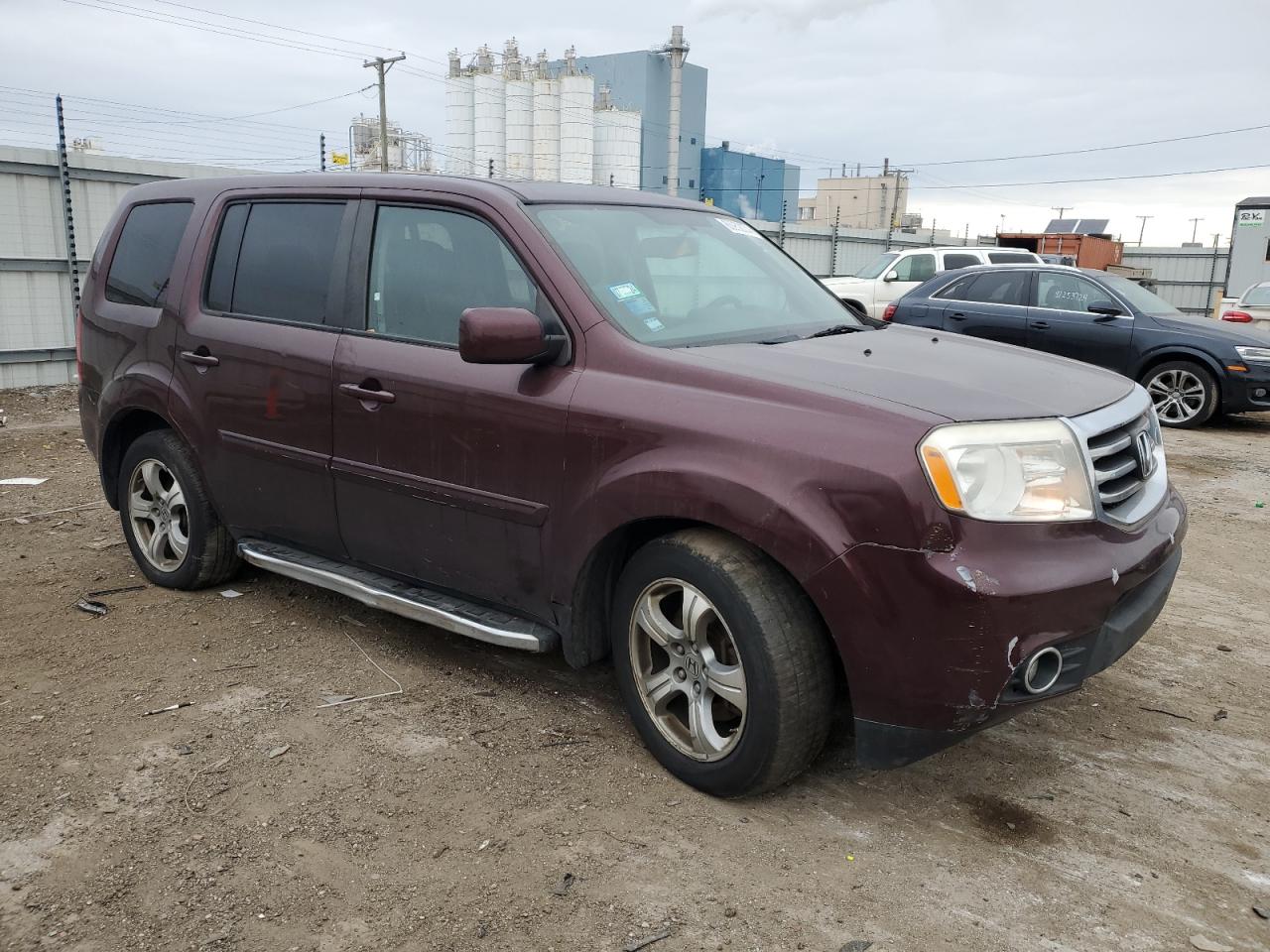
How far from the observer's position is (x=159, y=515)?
4.87 metres

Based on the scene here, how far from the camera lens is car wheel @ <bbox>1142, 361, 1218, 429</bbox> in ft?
34.8

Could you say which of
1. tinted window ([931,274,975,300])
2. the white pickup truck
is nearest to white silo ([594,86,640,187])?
the white pickup truck

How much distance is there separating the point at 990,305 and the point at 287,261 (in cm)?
922

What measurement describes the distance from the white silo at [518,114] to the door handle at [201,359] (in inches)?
1878

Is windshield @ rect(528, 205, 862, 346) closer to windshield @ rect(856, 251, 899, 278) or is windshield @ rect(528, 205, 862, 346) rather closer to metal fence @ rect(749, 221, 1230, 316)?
windshield @ rect(856, 251, 899, 278)

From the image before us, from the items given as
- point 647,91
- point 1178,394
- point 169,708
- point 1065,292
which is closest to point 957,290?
point 1065,292

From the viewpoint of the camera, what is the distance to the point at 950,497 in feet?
8.42

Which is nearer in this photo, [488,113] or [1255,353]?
[1255,353]

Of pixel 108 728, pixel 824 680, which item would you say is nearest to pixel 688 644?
pixel 824 680

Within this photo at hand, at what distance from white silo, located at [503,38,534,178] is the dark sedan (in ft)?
135

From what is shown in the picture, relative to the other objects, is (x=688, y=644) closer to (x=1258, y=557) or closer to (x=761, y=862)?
(x=761, y=862)

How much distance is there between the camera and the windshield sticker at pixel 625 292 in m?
3.43

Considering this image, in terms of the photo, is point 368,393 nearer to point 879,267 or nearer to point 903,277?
point 903,277

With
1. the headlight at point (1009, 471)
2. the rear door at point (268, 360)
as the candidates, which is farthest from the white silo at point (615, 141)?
the headlight at point (1009, 471)
